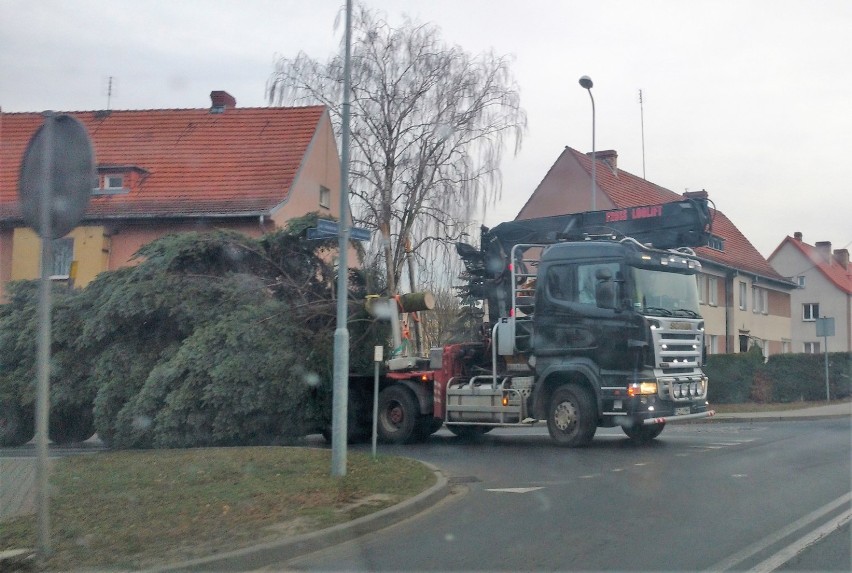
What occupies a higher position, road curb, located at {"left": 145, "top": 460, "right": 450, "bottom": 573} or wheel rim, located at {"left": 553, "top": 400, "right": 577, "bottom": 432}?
wheel rim, located at {"left": 553, "top": 400, "right": 577, "bottom": 432}

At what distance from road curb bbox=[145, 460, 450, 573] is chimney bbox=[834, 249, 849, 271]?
68.4 metres

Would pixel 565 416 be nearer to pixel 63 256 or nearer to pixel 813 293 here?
pixel 63 256

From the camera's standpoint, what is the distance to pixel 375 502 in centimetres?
958

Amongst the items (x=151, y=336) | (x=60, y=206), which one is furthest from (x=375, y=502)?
(x=151, y=336)

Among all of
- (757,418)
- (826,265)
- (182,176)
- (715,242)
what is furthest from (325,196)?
(826,265)

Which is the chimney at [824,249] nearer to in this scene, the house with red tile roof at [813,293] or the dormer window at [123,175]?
the house with red tile roof at [813,293]

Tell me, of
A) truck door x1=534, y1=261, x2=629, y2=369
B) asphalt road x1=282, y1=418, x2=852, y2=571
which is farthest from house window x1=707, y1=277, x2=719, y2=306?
truck door x1=534, y1=261, x2=629, y2=369

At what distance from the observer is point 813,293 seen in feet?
210

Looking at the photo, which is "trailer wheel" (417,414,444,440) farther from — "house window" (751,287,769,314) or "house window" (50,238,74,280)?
"house window" (751,287,769,314)

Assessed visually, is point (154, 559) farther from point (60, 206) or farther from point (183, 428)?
point (183, 428)

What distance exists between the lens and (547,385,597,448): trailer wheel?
592 inches

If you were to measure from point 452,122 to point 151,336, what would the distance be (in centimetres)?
1271

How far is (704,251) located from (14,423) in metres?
29.7

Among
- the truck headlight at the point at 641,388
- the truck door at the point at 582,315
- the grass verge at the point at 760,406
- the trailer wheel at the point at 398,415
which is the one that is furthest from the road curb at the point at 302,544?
the grass verge at the point at 760,406
